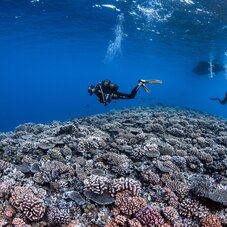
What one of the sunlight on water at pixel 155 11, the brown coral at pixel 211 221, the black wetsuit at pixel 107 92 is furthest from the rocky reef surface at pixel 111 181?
the sunlight on water at pixel 155 11

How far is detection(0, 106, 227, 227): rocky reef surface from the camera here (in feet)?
18.1

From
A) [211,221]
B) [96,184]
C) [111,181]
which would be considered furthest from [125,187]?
[211,221]

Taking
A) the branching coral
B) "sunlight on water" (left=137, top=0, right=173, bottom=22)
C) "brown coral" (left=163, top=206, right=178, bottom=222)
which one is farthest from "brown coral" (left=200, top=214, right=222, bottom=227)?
"sunlight on water" (left=137, top=0, right=173, bottom=22)

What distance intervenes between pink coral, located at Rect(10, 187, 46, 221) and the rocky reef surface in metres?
0.02

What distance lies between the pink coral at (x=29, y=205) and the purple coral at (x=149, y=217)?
2.23 metres

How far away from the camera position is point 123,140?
30.2 feet

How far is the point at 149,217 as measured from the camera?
529cm

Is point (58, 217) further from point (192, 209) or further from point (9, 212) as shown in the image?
point (192, 209)

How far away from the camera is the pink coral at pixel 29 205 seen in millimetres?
5434

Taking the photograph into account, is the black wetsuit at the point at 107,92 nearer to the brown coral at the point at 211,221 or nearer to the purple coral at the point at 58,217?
the purple coral at the point at 58,217

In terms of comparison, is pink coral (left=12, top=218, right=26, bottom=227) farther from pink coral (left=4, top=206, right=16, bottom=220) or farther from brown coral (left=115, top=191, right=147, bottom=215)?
brown coral (left=115, top=191, right=147, bottom=215)

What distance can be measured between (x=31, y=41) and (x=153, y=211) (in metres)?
43.2

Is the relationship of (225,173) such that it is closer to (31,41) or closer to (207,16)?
(207,16)

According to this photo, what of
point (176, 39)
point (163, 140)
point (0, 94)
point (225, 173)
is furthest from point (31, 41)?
point (0, 94)
